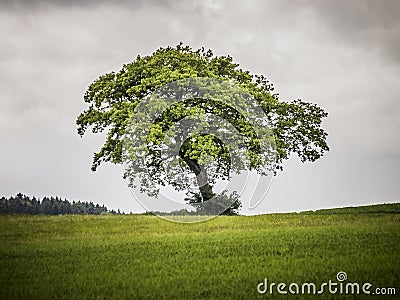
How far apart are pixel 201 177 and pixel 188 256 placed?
17.9 m

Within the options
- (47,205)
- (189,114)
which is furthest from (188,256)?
(47,205)

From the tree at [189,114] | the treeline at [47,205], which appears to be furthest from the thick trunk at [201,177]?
the treeline at [47,205]

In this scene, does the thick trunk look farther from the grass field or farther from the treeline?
the treeline

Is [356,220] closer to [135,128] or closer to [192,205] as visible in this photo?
[192,205]

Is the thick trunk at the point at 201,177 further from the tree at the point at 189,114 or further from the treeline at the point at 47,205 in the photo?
the treeline at the point at 47,205

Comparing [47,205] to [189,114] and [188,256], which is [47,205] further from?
[188,256]

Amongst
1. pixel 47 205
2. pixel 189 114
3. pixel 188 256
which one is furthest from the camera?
pixel 47 205

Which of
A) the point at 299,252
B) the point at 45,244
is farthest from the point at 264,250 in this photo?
the point at 45,244

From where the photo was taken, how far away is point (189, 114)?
121ft

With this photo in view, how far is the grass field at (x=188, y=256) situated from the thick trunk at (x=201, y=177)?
607 cm

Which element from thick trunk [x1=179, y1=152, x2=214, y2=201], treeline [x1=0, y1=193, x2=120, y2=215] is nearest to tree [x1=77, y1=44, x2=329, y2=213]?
thick trunk [x1=179, y1=152, x2=214, y2=201]

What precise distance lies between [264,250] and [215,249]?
2.02m

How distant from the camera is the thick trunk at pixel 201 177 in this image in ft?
129

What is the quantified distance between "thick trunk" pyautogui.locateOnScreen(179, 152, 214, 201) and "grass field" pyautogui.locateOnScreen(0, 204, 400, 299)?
607cm
